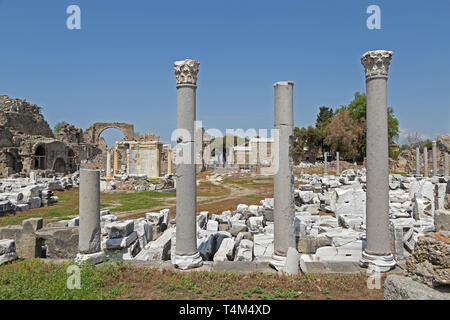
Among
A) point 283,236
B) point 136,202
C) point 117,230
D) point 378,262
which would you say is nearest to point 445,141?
point 378,262

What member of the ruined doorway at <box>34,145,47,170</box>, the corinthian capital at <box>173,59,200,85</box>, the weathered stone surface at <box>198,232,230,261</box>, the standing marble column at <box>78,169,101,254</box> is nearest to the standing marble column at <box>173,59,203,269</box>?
the corinthian capital at <box>173,59,200,85</box>

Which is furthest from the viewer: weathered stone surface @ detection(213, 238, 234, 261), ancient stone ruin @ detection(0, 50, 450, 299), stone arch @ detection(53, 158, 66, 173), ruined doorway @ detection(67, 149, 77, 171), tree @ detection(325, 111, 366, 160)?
A: tree @ detection(325, 111, 366, 160)

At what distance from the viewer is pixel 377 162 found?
18.3ft

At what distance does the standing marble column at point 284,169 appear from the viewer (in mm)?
5523

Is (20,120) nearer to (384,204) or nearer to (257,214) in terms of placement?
(257,214)

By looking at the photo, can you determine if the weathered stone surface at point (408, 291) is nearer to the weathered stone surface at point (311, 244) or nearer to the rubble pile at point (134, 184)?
the weathered stone surface at point (311, 244)

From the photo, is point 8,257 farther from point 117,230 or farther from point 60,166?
point 60,166

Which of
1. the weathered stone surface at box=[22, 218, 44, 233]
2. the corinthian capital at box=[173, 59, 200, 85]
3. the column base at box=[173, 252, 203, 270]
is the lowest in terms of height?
the column base at box=[173, 252, 203, 270]

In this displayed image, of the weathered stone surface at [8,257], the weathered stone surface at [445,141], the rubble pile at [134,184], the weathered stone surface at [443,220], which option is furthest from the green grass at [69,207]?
Answer: the weathered stone surface at [445,141]

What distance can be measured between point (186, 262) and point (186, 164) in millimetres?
1826

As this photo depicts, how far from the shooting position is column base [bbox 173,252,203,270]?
5.52m

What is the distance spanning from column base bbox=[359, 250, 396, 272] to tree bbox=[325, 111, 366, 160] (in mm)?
44426

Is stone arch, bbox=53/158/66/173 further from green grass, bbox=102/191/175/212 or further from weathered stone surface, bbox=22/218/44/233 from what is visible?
weathered stone surface, bbox=22/218/44/233
